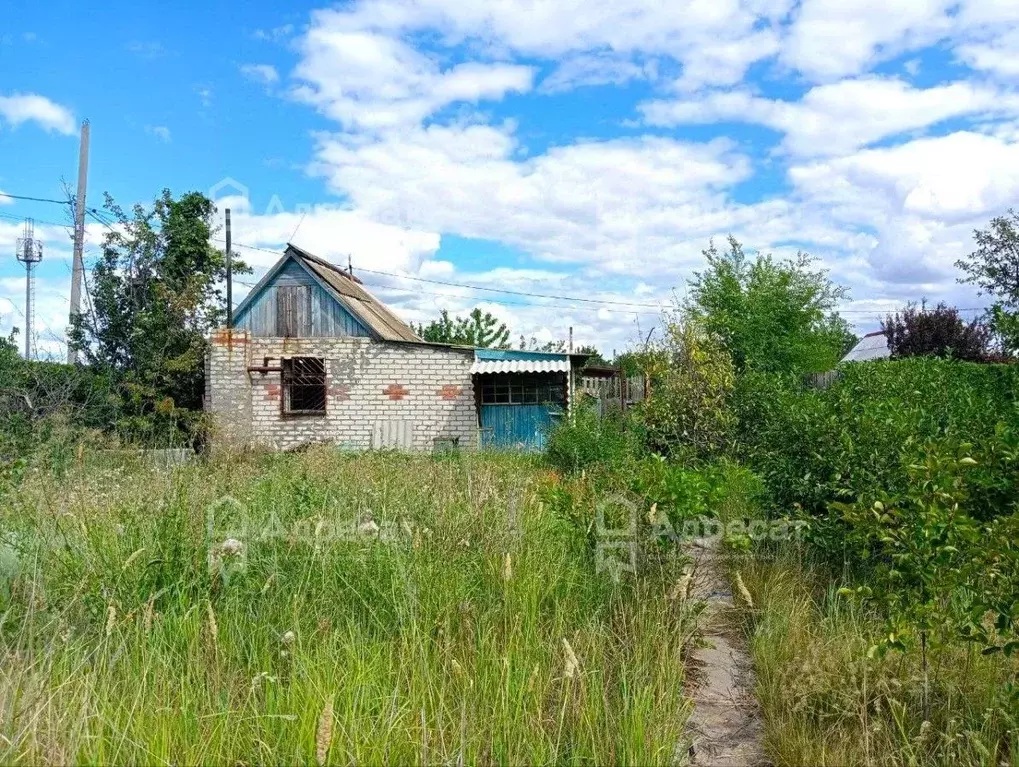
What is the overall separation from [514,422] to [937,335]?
60.2 feet

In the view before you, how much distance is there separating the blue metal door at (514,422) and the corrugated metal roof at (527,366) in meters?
0.99

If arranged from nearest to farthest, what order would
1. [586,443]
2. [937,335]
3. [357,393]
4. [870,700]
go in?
[870,700] → [586,443] → [357,393] → [937,335]

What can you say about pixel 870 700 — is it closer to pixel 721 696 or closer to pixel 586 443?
pixel 721 696

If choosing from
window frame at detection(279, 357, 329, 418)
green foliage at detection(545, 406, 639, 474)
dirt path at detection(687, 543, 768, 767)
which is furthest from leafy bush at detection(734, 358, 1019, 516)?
window frame at detection(279, 357, 329, 418)

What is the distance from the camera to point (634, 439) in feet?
35.4

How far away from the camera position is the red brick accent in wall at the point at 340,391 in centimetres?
1702

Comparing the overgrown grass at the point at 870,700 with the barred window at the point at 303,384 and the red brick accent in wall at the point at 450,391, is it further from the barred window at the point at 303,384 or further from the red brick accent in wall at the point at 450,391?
Result: the barred window at the point at 303,384

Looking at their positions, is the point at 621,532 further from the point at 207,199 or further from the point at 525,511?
the point at 207,199

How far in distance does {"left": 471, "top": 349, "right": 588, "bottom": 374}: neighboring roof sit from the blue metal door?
3.35 ft

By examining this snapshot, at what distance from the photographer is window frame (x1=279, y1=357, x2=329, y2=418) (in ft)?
56.1

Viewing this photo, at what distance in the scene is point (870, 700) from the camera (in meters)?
2.84

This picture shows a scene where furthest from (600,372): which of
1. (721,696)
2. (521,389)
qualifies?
(721,696)

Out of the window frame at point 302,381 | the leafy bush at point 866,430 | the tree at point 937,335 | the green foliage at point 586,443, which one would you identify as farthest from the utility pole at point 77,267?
the tree at point 937,335

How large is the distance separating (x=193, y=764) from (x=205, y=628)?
0.85 metres
